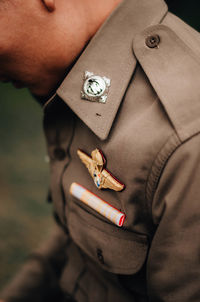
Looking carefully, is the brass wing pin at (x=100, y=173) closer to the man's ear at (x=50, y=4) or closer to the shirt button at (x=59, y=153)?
the shirt button at (x=59, y=153)

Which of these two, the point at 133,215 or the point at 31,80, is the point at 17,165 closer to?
the point at 31,80

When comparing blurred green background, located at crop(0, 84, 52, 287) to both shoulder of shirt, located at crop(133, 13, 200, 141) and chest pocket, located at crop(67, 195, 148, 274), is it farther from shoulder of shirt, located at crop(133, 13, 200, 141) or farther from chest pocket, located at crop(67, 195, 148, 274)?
shoulder of shirt, located at crop(133, 13, 200, 141)

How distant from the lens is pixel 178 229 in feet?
1.97

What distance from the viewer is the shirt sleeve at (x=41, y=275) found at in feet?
3.70

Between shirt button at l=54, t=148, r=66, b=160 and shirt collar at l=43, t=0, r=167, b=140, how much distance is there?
0.67 ft

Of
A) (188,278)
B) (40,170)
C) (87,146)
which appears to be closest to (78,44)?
(87,146)

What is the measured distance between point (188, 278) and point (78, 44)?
0.65 metres

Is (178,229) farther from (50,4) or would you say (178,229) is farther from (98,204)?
(50,4)

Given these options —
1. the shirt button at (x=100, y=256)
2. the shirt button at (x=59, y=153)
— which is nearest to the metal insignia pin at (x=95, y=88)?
the shirt button at (x=59, y=153)

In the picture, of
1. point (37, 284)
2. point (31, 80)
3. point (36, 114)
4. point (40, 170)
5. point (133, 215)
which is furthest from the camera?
point (36, 114)

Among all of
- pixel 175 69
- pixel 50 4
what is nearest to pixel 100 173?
pixel 175 69

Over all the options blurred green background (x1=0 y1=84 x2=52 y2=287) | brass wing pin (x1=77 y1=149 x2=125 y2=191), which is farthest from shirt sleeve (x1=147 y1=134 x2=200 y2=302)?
blurred green background (x1=0 y1=84 x2=52 y2=287)

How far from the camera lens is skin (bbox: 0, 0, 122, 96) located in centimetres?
68

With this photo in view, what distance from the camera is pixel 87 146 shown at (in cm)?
76
